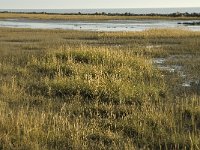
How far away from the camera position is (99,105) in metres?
9.05

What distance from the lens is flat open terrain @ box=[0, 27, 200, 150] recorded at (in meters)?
6.71

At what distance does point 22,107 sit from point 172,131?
3.25m

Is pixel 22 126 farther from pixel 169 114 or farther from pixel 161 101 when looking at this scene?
pixel 161 101

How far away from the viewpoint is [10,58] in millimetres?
17781

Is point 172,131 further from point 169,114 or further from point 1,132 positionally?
point 1,132

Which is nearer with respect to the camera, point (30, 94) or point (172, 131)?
point (172, 131)

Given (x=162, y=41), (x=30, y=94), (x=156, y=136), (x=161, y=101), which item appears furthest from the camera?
(x=162, y=41)

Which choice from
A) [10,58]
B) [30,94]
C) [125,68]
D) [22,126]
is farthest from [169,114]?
[10,58]

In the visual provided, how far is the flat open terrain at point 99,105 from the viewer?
671cm

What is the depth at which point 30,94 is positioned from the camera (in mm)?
10570

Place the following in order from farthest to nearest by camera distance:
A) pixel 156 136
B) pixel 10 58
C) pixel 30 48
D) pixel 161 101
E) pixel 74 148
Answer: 1. pixel 30 48
2. pixel 10 58
3. pixel 161 101
4. pixel 156 136
5. pixel 74 148

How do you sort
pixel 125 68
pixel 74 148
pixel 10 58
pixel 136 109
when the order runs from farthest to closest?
pixel 10 58, pixel 125 68, pixel 136 109, pixel 74 148

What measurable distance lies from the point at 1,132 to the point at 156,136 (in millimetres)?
2569

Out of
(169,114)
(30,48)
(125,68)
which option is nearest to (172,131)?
(169,114)
